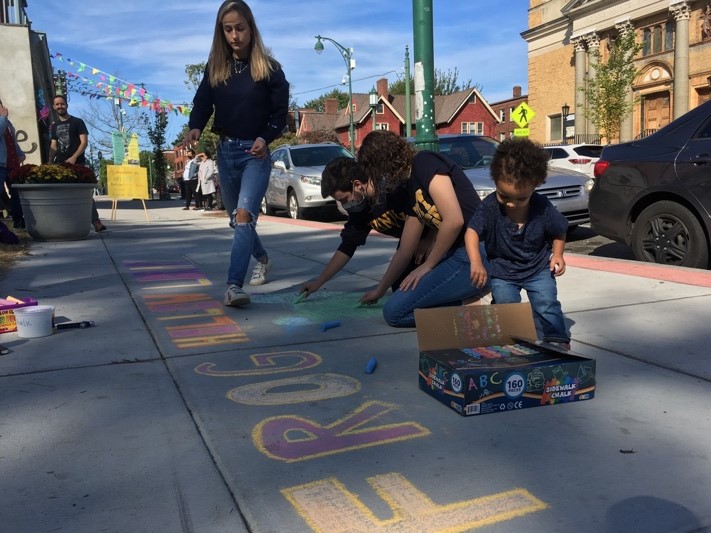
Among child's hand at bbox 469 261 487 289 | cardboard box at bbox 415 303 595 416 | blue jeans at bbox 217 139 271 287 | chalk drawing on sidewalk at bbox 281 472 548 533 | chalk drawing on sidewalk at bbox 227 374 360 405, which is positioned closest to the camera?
chalk drawing on sidewalk at bbox 281 472 548 533

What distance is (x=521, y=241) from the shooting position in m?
3.37

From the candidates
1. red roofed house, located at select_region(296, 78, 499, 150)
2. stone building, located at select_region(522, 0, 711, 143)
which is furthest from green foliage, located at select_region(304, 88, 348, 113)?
stone building, located at select_region(522, 0, 711, 143)

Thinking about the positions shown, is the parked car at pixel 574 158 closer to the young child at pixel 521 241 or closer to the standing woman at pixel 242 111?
the standing woman at pixel 242 111

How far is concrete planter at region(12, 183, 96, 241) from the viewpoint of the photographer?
7996 millimetres

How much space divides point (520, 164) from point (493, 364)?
1041 mm

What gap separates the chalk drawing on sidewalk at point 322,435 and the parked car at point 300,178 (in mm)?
10544

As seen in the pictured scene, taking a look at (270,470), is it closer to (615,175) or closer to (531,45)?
(615,175)

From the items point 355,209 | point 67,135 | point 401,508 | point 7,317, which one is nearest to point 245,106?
point 355,209

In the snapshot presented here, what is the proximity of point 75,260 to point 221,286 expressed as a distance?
2.38 metres

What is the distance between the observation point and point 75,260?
271 inches

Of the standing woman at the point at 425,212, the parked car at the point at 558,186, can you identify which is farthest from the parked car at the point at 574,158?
the standing woman at the point at 425,212

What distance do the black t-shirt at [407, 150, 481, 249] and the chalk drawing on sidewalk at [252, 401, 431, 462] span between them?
148 cm

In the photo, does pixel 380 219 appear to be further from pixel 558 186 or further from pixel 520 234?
pixel 558 186

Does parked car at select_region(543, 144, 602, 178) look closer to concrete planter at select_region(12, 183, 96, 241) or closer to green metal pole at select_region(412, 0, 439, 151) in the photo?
green metal pole at select_region(412, 0, 439, 151)
